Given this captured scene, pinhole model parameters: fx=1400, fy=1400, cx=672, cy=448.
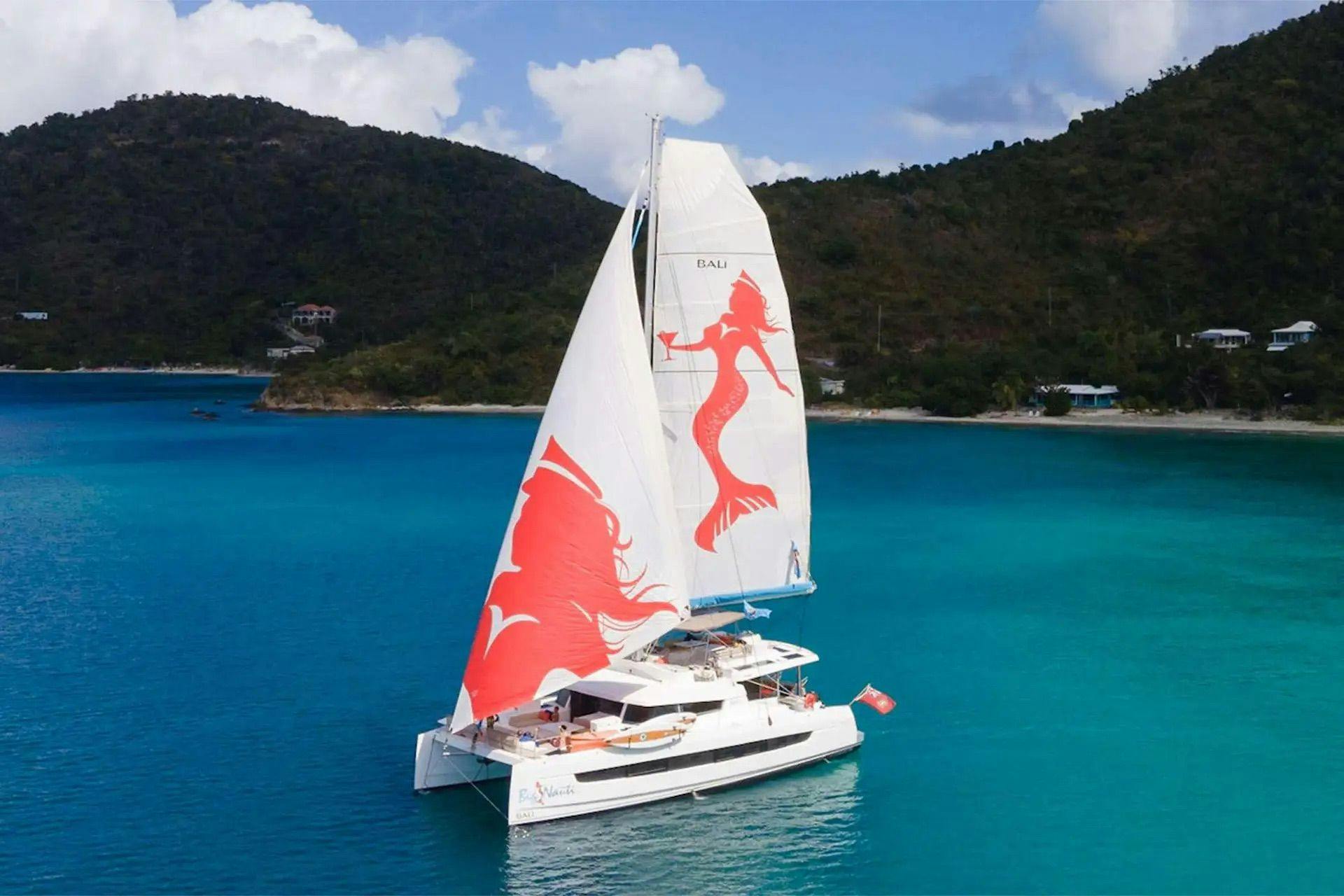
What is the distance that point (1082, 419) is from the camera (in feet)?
306

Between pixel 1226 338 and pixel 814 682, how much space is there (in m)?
85.0

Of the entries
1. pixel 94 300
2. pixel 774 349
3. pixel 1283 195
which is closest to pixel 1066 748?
pixel 774 349

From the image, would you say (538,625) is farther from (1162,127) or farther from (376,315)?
(376,315)

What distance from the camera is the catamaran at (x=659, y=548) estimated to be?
68.7 ft

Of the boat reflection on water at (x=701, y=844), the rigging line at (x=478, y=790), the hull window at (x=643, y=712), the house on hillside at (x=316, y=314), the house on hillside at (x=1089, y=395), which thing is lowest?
the boat reflection on water at (x=701, y=844)

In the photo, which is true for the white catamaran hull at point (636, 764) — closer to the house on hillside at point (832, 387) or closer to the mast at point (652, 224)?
the mast at point (652, 224)

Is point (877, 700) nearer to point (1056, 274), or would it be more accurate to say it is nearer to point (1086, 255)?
point (1056, 274)

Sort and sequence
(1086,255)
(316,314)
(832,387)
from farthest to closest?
(316,314) → (1086,255) → (832,387)

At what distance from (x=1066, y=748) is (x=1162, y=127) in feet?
394

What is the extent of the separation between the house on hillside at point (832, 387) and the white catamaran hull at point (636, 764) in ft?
279

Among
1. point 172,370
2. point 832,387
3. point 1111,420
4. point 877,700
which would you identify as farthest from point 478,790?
point 172,370

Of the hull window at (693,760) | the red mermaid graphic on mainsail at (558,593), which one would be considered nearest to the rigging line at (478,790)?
the hull window at (693,760)

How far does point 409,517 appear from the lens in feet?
177

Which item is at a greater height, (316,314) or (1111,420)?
(316,314)
